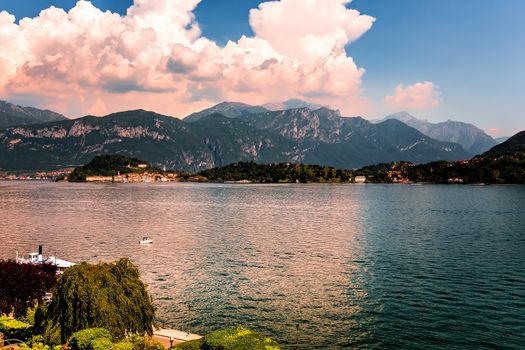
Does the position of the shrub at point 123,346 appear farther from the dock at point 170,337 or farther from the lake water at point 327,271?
the lake water at point 327,271

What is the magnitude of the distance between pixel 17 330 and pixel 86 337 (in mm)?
12204

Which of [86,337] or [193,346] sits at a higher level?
[86,337]

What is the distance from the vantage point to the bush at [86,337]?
33.0 metres

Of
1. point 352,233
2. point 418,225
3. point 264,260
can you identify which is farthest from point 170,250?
point 418,225

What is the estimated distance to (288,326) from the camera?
50938 mm

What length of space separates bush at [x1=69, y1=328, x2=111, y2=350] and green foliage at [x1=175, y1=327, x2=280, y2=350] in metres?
6.40

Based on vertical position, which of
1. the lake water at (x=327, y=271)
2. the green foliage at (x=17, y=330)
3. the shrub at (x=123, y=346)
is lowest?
the lake water at (x=327, y=271)

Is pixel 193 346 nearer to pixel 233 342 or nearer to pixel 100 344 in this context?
pixel 233 342

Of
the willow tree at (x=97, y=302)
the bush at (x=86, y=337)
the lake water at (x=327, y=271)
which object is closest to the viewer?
the bush at (x=86, y=337)

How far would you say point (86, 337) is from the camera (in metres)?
33.5

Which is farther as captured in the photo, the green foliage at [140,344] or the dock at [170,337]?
the dock at [170,337]

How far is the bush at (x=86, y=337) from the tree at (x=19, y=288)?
16.4 meters

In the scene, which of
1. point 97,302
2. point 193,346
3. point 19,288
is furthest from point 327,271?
point 19,288

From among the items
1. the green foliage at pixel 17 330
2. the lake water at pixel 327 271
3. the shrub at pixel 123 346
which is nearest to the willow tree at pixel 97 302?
the green foliage at pixel 17 330
